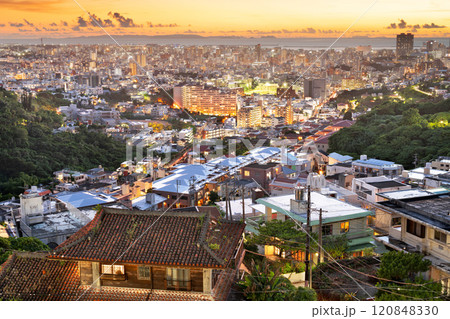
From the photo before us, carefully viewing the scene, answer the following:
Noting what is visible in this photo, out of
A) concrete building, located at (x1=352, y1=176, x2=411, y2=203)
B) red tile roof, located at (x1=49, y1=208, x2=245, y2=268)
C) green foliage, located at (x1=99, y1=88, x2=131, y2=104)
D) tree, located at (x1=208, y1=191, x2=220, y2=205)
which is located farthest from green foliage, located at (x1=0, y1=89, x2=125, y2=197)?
green foliage, located at (x1=99, y1=88, x2=131, y2=104)

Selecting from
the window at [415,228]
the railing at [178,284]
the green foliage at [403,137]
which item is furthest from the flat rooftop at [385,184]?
the railing at [178,284]

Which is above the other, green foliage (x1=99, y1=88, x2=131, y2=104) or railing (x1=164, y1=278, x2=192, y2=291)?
railing (x1=164, y1=278, x2=192, y2=291)

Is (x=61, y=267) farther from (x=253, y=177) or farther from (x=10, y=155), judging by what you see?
(x=10, y=155)

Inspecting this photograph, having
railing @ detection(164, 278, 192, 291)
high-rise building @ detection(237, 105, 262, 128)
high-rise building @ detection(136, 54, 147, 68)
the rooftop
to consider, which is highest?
high-rise building @ detection(136, 54, 147, 68)

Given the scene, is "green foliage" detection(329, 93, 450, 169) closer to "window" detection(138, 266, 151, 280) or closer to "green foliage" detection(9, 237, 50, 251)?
"green foliage" detection(9, 237, 50, 251)

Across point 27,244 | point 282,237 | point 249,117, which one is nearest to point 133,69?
point 249,117

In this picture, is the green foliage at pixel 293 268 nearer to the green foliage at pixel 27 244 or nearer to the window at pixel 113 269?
the window at pixel 113 269

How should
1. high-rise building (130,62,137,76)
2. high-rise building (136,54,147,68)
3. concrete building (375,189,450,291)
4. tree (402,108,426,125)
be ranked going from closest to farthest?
1. concrete building (375,189,450,291)
2. tree (402,108,426,125)
3. high-rise building (136,54,147,68)
4. high-rise building (130,62,137,76)
